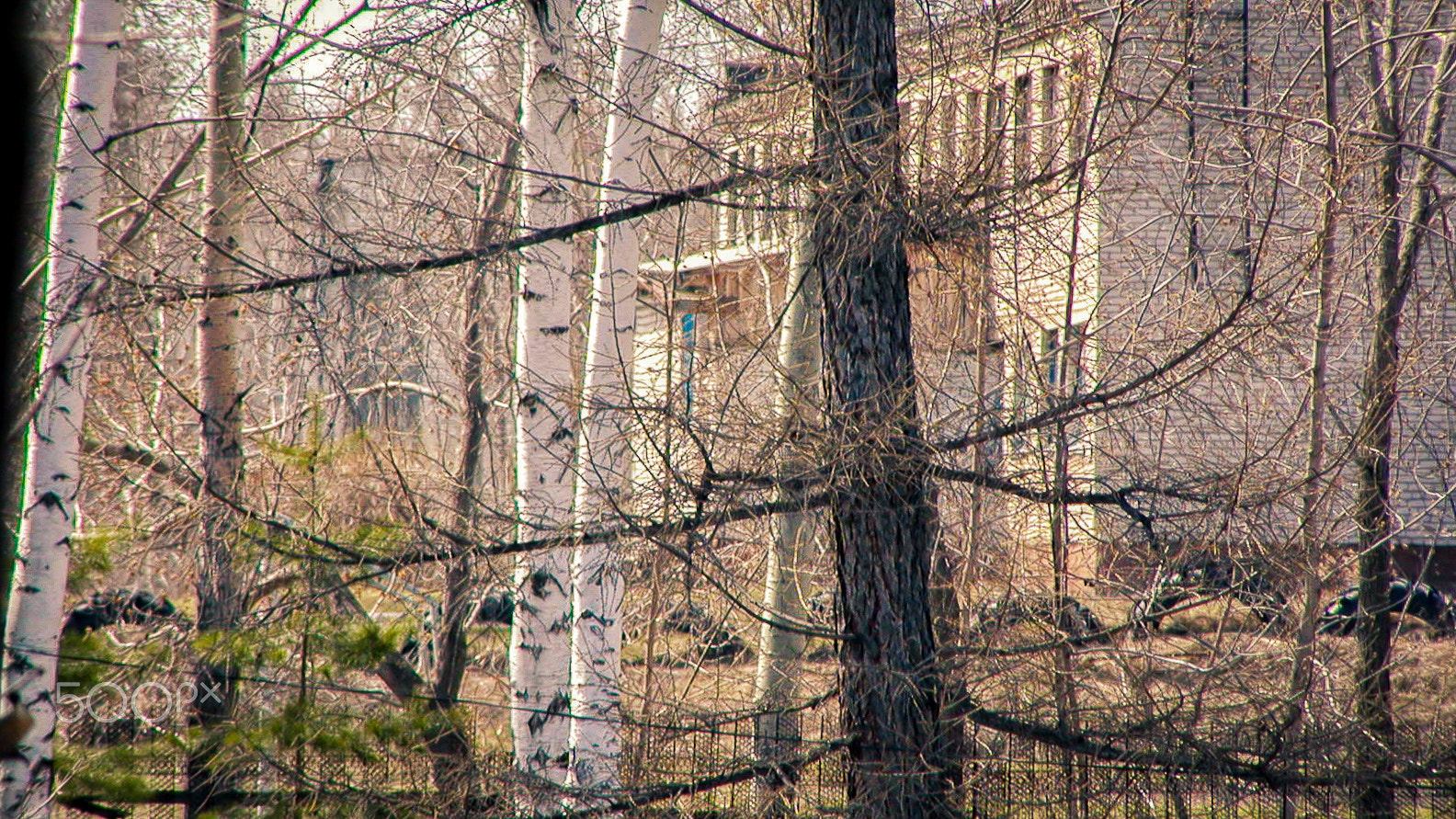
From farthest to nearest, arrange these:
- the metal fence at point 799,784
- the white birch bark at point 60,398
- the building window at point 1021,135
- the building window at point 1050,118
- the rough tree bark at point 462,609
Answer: the building window at point 1021,135, the building window at point 1050,118, the white birch bark at point 60,398, the rough tree bark at point 462,609, the metal fence at point 799,784

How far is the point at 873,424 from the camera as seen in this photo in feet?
18.0

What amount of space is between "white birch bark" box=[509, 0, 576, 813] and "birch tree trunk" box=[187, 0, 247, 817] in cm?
152

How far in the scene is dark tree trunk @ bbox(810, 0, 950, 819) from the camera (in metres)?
5.52

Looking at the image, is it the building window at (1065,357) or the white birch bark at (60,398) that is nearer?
the white birch bark at (60,398)

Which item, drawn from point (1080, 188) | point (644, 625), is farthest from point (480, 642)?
point (1080, 188)

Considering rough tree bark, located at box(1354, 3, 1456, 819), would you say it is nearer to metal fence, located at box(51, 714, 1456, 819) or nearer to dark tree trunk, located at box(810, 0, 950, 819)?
metal fence, located at box(51, 714, 1456, 819)

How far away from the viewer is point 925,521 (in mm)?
6070

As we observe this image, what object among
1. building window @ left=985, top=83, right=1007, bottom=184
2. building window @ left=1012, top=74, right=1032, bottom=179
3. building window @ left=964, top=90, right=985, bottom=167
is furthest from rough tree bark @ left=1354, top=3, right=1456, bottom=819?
building window @ left=964, top=90, right=985, bottom=167

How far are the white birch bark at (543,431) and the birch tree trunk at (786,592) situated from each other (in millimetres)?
1133

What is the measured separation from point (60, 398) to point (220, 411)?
2.18 m

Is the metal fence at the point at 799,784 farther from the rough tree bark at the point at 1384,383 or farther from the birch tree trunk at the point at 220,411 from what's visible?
the rough tree bark at the point at 1384,383

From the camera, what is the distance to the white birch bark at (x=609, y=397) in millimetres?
6105

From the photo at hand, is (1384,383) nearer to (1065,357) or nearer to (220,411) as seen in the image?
(1065,357)

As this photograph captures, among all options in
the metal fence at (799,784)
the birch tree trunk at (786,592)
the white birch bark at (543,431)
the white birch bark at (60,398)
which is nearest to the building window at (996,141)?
the birch tree trunk at (786,592)
